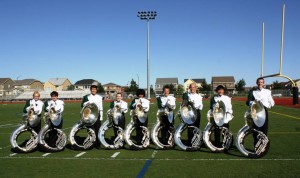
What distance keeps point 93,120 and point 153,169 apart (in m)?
2.73

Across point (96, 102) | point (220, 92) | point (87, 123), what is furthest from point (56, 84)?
point (220, 92)

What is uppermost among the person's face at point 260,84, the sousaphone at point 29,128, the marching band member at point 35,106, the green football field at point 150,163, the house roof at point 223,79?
the house roof at point 223,79

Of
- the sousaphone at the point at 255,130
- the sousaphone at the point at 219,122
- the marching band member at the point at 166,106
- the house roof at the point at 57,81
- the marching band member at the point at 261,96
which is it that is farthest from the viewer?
the house roof at the point at 57,81

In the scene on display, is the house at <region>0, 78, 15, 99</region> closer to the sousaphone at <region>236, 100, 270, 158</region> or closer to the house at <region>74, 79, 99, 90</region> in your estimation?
the house at <region>74, 79, 99, 90</region>

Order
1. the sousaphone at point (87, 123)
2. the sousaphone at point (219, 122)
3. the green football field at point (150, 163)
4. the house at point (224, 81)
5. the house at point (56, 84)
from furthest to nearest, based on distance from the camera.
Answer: the house at point (56, 84) < the house at point (224, 81) < the sousaphone at point (87, 123) < the sousaphone at point (219, 122) < the green football field at point (150, 163)

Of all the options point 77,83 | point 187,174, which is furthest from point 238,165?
point 77,83

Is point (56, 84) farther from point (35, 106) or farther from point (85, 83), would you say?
point (35, 106)

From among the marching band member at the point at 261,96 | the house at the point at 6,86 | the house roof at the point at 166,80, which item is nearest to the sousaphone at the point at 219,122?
the marching band member at the point at 261,96

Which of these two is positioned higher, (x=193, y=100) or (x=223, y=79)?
(x=223, y=79)

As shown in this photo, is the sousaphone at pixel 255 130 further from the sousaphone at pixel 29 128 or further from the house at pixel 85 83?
the house at pixel 85 83

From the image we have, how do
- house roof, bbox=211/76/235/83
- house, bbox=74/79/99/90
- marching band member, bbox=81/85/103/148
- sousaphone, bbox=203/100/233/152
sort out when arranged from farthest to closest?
house, bbox=74/79/99/90, house roof, bbox=211/76/235/83, marching band member, bbox=81/85/103/148, sousaphone, bbox=203/100/233/152

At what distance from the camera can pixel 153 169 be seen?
6633mm

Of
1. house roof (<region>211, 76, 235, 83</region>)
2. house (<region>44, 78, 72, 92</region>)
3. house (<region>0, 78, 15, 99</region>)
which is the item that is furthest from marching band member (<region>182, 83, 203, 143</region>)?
house (<region>44, 78, 72, 92</region>)

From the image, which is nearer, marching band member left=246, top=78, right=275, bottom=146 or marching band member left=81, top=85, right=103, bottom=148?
marching band member left=246, top=78, right=275, bottom=146
